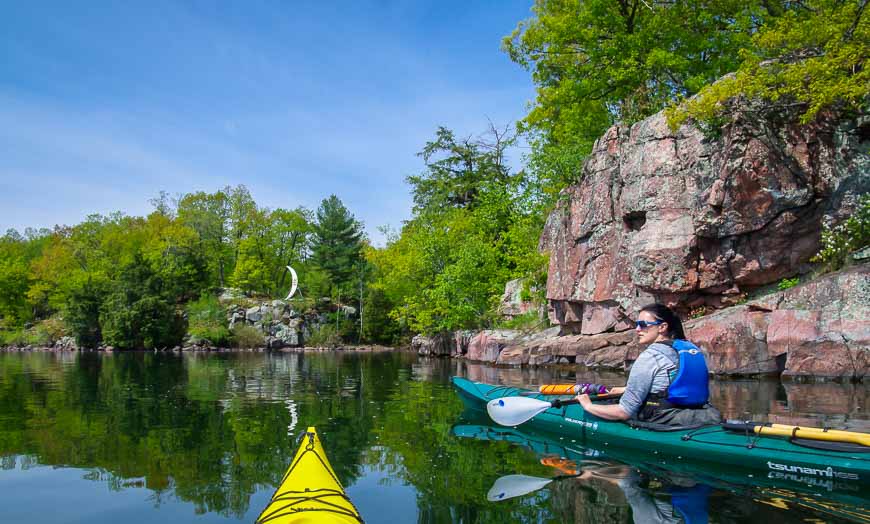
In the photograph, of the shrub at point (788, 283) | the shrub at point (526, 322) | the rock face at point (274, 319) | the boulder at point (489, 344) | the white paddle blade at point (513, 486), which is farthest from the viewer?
the rock face at point (274, 319)

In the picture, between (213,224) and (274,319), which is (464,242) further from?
(213,224)

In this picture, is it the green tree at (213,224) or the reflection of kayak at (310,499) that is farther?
the green tree at (213,224)

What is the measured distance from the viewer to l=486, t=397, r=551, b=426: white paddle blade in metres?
8.31

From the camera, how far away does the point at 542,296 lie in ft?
86.5

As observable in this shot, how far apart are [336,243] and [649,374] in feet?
152

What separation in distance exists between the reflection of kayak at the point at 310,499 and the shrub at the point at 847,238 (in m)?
15.4

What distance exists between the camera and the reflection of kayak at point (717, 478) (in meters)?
5.25

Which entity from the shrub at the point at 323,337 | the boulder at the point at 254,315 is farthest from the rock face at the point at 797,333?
the boulder at the point at 254,315

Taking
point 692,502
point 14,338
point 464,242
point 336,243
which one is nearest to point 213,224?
point 336,243

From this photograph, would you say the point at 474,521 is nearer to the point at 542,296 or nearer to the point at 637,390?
the point at 637,390

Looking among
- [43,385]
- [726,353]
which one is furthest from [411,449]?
[43,385]

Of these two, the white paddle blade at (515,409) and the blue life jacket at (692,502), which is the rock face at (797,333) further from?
the blue life jacket at (692,502)

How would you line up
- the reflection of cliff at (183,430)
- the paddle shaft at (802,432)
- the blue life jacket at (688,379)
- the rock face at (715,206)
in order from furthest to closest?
the rock face at (715,206), the blue life jacket at (688,379), the reflection of cliff at (183,430), the paddle shaft at (802,432)

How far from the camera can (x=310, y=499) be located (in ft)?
13.8
